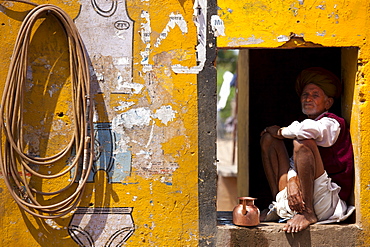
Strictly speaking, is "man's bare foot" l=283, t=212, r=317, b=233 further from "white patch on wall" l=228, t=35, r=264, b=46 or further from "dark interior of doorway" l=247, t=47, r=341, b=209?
"dark interior of doorway" l=247, t=47, r=341, b=209

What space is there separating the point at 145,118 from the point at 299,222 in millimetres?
1480

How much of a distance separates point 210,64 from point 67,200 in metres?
1.55

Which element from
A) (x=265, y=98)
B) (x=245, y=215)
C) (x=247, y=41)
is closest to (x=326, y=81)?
(x=247, y=41)

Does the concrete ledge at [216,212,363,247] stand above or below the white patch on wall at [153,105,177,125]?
below

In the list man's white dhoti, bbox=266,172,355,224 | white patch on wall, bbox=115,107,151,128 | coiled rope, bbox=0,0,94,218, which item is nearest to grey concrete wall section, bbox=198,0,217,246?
white patch on wall, bbox=115,107,151,128

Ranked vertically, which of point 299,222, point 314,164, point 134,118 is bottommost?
point 299,222

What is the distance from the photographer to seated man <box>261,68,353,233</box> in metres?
4.04

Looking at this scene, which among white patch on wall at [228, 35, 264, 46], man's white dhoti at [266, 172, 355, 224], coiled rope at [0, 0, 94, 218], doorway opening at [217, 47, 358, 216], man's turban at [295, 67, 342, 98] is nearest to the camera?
coiled rope at [0, 0, 94, 218]

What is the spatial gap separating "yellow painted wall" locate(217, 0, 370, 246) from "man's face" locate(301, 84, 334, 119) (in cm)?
41

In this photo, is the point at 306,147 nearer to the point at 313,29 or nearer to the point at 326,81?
the point at 326,81

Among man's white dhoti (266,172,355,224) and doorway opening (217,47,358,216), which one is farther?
doorway opening (217,47,358,216)

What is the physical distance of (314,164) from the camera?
4.06 metres

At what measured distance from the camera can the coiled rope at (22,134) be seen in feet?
12.5

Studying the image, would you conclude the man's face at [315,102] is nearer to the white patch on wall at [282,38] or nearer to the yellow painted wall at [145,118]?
the white patch on wall at [282,38]
